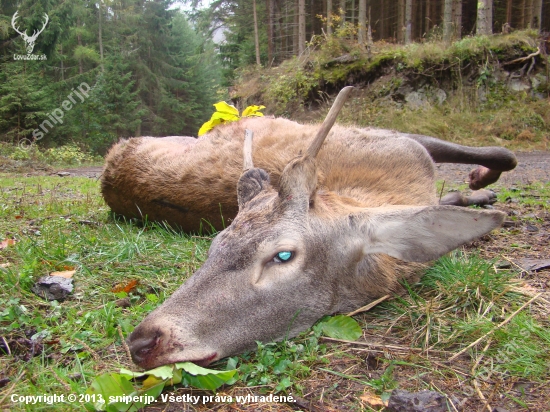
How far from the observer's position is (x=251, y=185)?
2961mm

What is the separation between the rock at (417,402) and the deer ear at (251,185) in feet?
4.66

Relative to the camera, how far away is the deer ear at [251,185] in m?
2.92

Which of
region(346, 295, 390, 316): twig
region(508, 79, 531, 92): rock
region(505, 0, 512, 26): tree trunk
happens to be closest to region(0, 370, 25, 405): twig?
region(346, 295, 390, 316): twig

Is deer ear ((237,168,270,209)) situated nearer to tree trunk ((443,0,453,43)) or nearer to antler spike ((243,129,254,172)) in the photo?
antler spike ((243,129,254,172))

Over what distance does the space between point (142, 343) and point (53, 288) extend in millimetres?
1235

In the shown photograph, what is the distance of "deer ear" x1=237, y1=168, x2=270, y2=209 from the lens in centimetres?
292


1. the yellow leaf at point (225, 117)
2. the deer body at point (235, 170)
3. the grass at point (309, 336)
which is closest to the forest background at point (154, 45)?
the yellow leaf at point (225, 117)

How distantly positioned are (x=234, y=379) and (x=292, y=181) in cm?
110

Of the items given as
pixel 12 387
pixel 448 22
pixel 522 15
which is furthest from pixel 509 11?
→ pixel 12 387

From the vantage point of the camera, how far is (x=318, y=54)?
18.4 metres

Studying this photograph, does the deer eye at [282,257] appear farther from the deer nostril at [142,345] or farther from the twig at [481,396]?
the twig at [481,396]

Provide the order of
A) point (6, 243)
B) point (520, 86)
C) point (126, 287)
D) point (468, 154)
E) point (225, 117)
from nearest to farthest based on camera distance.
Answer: point (126, 287) < point (6, 243) < point (468, 154) < point (225, 117) < point (520, 86)

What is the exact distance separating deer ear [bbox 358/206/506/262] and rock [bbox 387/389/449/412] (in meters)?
0.93

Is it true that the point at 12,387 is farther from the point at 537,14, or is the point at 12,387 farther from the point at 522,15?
the point at 522,15
